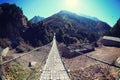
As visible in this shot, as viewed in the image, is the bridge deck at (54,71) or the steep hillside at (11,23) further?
the steep hillside at (11,23)

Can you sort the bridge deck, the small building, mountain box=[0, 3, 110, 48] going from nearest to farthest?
the bridge deck, the small building, mountain box=[0, 3, 110, 48]

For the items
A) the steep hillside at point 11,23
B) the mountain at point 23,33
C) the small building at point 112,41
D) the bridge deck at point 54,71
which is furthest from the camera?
the steep hillside at point 11,23

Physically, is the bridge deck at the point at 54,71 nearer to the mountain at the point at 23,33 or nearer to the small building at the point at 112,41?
the mountain at the point at 23,33

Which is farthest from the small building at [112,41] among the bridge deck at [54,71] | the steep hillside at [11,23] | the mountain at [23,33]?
the steep hillside at [11,23]

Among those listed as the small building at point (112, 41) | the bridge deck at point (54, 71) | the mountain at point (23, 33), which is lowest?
the bridge deck at point (54, 71)

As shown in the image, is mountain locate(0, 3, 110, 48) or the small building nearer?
the small building

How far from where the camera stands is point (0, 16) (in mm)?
24484

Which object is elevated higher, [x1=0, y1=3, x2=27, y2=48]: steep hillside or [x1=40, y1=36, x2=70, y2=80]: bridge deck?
[x1=0, y1=3, x2=27, y2=48]: steep hillside

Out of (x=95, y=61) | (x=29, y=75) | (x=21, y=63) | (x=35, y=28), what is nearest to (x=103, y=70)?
(x=95, y=61)

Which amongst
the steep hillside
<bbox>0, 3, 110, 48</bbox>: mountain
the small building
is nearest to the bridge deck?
<bbox>0, 3, 110, 48</bbox>: mountain

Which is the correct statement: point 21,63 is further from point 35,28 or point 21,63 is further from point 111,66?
point 35,28

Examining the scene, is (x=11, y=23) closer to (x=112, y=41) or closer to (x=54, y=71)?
(x=112, y=41)

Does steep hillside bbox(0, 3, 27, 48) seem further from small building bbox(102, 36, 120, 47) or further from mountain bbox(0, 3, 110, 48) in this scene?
small building bbox(102, 36, 120, 47)

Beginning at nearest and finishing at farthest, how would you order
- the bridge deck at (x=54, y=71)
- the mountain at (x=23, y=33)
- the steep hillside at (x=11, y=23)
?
the bridge deck at (x=54, y=71) < the mountain at (x=23, y=33) < the steep hillside at (x=11, y=23)
